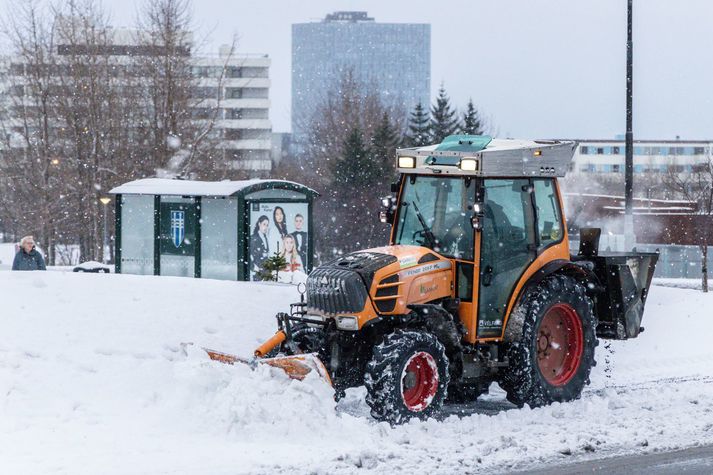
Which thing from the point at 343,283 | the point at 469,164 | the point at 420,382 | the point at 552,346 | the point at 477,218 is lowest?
the point at 420,382

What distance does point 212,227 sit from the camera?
22.6 metres

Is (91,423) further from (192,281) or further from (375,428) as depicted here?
(192,281)

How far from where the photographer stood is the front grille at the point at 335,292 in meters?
9.96

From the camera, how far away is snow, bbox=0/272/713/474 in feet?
27.9

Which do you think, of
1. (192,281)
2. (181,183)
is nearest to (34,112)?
(181,183)

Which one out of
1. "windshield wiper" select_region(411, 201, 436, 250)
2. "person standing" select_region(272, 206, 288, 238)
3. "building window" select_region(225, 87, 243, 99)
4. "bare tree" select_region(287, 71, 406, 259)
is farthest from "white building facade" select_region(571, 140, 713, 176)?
"windshield wiper" select_region(411, 201, 436, 250)

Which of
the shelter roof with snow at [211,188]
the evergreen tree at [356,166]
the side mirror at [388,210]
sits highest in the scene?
the evergreen tree at [356,166]

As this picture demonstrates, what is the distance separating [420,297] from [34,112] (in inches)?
1247

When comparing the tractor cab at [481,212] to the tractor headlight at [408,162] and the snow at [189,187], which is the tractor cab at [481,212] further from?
the snow at [189,187]

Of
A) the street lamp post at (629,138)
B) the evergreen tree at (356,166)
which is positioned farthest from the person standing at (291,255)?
the evergreen tree at (356,166)

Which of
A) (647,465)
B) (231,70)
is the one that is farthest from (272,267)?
(231,70)

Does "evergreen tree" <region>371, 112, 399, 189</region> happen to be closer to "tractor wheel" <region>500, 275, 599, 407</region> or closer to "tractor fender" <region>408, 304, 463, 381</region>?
"tractor wheel" <region>500, 275, 599, 407</region>

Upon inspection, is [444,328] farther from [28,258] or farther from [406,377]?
[28,258]

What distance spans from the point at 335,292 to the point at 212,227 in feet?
42.1
